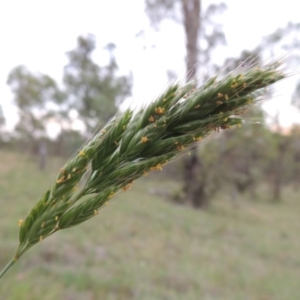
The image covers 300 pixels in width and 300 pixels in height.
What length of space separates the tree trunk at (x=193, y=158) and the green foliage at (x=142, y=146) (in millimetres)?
13135

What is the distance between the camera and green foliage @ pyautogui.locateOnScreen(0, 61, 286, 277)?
99 cm

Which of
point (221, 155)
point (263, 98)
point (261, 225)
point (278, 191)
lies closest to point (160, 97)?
point (263, 98)

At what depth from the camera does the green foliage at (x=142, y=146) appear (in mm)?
995

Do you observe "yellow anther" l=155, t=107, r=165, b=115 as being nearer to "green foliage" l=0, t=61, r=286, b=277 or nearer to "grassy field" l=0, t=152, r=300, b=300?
"green foliage" l=0, t=61, r=286, b=277

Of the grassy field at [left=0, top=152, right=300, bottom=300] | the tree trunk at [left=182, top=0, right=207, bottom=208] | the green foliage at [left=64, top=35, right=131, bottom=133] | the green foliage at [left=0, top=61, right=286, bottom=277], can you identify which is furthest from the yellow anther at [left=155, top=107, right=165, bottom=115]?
the green foliage at [left=64, top=35, right=131, bottom=133]

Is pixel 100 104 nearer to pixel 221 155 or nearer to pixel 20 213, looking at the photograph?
pixel 221 155

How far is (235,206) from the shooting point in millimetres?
18984

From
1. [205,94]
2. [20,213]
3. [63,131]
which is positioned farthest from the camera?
[63,131]

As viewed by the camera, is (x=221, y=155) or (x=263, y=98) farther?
(x=221, y=155)

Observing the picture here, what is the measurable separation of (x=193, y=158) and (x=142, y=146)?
589 inches

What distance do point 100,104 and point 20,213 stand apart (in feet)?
45.1

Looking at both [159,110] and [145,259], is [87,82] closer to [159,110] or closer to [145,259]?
[145,259]

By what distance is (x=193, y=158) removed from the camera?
1584 cm

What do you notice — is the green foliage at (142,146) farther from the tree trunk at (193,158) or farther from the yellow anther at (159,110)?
the tree trunk at (193,158)
